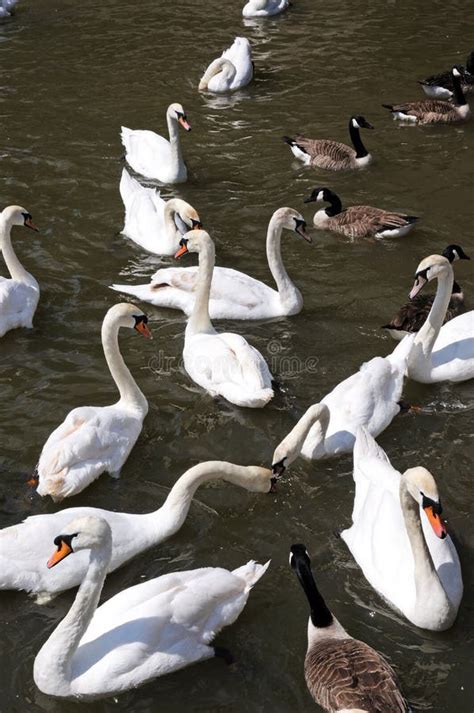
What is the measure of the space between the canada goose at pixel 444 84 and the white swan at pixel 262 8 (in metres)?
4.76

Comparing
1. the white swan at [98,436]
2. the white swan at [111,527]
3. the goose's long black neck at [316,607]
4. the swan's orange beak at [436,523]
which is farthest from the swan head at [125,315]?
the swan's orange beak at [436,523]

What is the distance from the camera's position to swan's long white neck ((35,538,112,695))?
598 cm

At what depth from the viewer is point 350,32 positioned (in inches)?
736

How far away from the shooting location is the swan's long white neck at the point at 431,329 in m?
9.13

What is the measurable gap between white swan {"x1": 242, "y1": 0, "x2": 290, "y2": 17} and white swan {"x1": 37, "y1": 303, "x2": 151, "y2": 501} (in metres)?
12.7

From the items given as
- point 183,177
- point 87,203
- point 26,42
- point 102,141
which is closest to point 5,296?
point 87,203

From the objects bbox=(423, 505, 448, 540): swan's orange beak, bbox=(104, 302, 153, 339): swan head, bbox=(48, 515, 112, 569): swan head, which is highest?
bbox=(48, 515, 112, 569): swan head

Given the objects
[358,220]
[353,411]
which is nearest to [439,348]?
[353,411]

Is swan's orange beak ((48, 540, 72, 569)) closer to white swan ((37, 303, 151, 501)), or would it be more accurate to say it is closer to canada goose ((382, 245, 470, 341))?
white swan ((37, 303, 151, 501))

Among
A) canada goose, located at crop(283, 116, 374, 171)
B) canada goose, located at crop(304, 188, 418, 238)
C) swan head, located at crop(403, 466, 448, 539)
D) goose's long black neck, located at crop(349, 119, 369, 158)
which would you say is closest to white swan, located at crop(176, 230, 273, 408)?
swan head, located at crop(403, 466, 448, 539)

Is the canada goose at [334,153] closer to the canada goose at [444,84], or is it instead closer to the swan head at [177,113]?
the swan head at [177,113]

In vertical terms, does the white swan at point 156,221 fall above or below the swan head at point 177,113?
below

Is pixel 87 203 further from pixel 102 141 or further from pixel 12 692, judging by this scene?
pixel 12 692

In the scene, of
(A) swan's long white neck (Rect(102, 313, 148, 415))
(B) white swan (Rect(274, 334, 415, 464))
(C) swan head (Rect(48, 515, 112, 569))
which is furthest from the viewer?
(A) swan's long white neck (Rect(102, 313, 148, 415))
